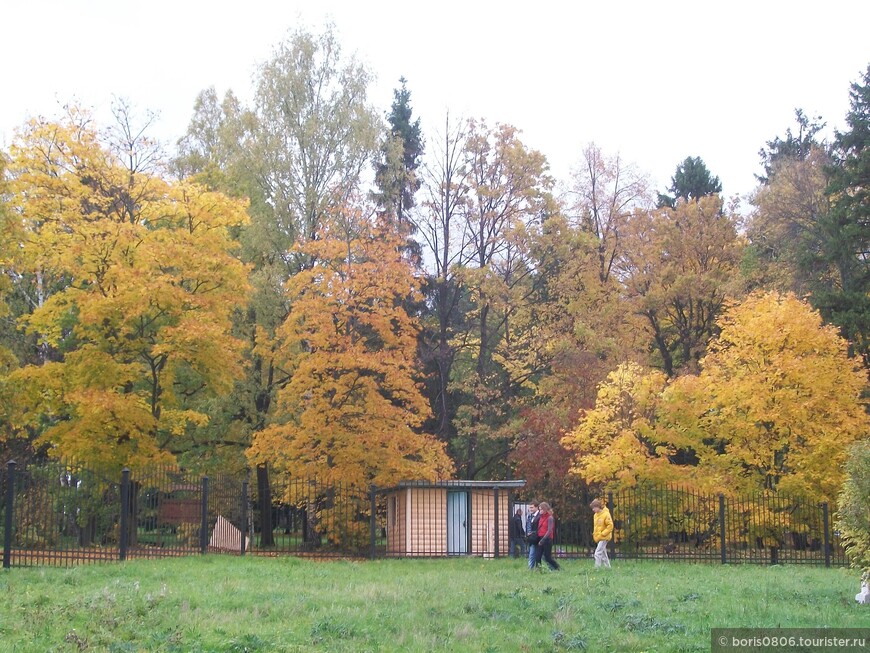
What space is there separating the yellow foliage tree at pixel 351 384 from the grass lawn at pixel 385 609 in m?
Result: 9.24

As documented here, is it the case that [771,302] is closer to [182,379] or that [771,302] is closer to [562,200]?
[562,200]

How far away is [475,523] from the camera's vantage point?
1041 inches

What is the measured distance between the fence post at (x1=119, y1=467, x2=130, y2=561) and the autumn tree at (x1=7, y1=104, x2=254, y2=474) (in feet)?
22.6

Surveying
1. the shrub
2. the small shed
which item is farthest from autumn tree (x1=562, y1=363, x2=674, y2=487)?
the shrub

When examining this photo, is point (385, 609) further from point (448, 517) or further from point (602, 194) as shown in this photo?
point (602, 194)

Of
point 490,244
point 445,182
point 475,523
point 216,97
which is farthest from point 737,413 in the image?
point 216,97

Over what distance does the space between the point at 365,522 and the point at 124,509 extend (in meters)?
10.4

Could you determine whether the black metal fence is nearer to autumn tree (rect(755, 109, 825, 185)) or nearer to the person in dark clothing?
the person in dark clothing

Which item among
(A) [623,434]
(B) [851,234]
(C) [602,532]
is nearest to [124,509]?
(C) [602,532]

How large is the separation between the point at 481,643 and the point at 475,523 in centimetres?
1658

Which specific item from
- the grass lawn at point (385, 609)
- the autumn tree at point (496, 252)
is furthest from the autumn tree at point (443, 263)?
the grass lawn at point (385, 609)

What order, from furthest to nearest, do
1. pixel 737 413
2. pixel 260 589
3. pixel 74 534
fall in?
pixel 737 413
pixel 74 534
pixel 260 589

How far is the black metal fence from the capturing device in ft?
62.6

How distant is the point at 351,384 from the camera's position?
27516mm
